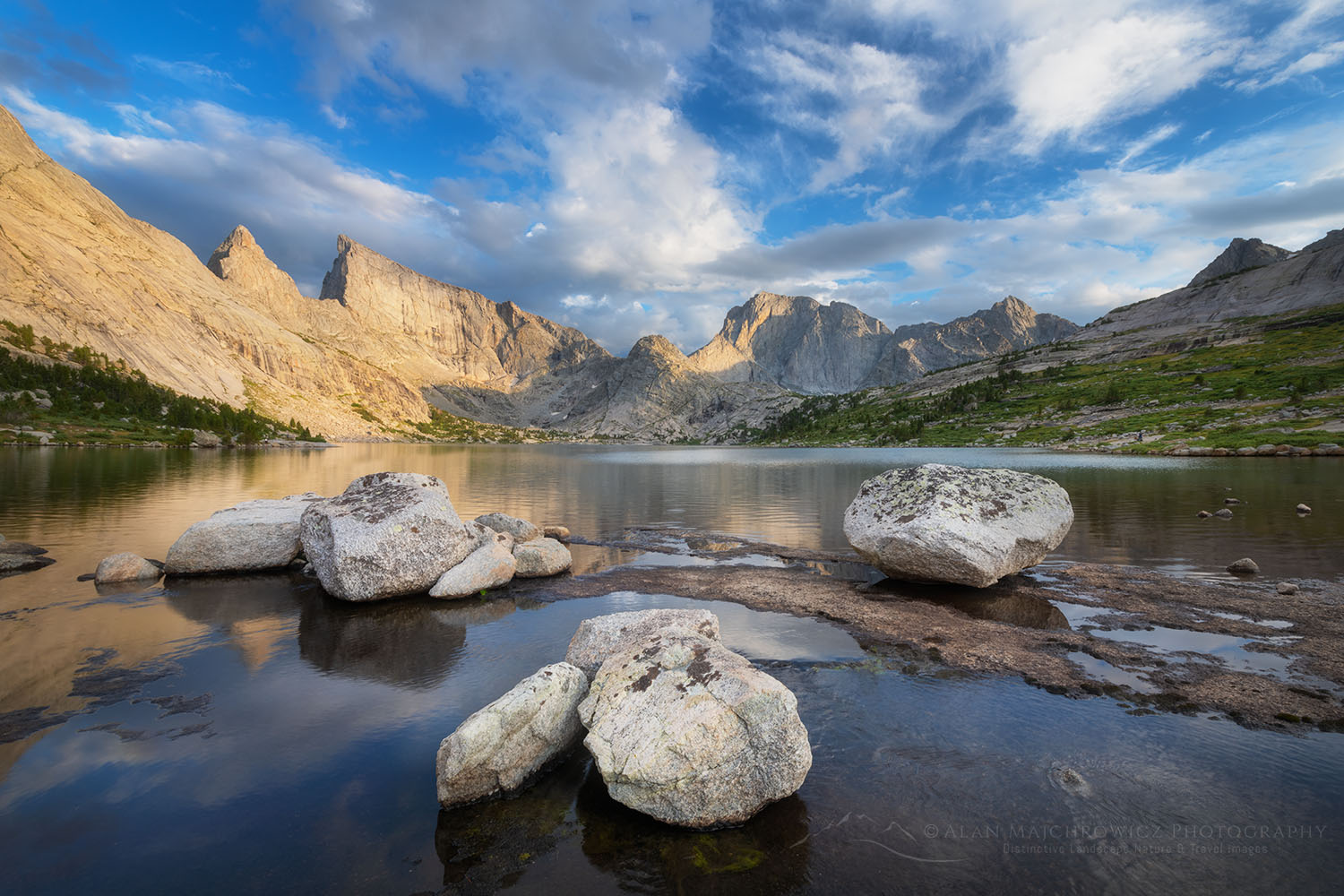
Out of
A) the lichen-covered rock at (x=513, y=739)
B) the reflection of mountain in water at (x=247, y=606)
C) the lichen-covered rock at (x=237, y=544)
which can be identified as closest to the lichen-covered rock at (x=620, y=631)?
the lichen-covered rock at (x=513, y=739)

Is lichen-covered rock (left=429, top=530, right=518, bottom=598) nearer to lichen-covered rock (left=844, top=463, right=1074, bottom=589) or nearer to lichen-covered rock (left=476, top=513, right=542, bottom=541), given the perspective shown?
lichen-covered rock (left=476, top=513, right=542, bottom=541)

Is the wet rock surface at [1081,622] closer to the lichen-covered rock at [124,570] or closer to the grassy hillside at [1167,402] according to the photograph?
the lichen-covered rock at [124,570]

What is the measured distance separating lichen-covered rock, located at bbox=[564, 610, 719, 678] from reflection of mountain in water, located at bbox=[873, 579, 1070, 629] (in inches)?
350

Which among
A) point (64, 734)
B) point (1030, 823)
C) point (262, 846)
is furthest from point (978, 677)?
point (64, 734)

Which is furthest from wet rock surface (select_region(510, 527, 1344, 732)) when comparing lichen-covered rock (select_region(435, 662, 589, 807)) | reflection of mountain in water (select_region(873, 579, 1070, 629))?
lichen-covered rock (select_region(435, 662, 589, 807))

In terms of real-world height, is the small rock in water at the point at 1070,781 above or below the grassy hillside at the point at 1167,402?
below

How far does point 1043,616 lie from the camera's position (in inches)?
639

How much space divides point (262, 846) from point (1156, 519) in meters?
41.2

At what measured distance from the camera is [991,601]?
17875mm

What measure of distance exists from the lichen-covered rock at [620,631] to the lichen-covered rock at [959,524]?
9.56m

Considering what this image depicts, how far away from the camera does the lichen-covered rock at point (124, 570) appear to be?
63.9 feet

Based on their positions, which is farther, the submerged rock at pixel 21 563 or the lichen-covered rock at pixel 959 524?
the submerged rock at pixel 21 563

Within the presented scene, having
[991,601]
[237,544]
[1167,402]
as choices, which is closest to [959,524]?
[991,601]

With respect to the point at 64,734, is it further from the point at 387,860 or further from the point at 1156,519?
the point at 1156,519
